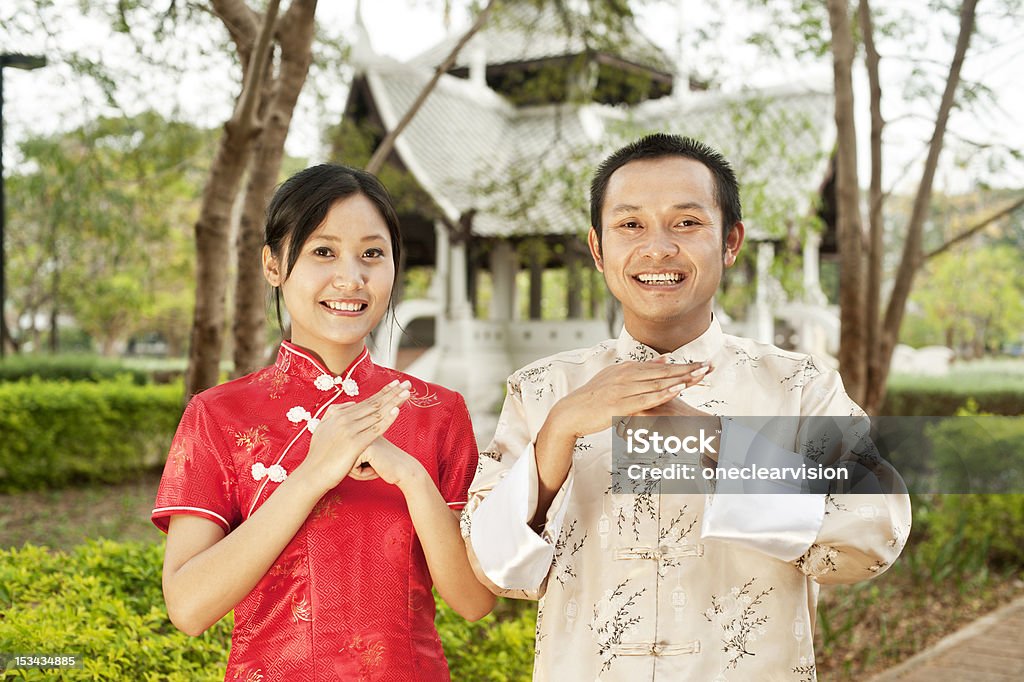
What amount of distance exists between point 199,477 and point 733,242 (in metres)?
1.11

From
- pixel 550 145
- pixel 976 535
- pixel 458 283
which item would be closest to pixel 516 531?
pixel 976 535

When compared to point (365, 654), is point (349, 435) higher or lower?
higher

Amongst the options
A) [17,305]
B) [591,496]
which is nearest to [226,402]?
[591,496]

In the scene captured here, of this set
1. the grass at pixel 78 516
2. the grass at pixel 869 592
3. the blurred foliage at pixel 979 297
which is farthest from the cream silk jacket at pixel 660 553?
the blurred foliage at pixel 979 297

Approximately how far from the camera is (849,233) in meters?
5.55

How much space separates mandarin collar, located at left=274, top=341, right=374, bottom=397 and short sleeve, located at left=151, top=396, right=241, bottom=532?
192mm

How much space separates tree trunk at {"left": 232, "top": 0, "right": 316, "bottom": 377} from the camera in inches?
178

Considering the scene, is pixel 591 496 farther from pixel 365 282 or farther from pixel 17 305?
pixel 17 305

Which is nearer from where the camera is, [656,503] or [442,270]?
[656,503]

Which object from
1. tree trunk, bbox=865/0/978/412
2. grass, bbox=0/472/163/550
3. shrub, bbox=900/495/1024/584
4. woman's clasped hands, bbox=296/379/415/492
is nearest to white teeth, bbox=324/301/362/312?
woman's clasped hands, bbox=296/379/415/492

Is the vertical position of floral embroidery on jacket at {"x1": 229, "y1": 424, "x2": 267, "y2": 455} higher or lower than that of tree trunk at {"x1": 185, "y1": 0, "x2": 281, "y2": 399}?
lower

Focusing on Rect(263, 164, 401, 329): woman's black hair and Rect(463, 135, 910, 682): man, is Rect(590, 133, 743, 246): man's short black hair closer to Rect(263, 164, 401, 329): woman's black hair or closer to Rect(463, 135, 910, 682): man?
Rect(463, 135, 910, 682): man

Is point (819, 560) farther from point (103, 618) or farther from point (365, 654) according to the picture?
point (103, 618)

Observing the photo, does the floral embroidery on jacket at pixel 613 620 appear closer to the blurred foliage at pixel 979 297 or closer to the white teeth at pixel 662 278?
the white teeth at pixel 662 278
